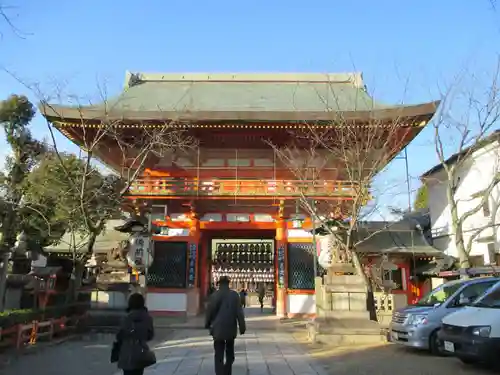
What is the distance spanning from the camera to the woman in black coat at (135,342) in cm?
509

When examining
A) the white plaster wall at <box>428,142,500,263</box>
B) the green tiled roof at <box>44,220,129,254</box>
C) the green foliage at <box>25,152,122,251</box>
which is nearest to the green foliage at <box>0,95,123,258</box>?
the green foliage at <box>25,152,122,251</box>

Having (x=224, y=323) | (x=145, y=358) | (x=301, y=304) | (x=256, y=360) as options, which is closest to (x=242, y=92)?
(x=301, y=304)

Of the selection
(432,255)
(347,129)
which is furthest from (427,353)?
(432,255)

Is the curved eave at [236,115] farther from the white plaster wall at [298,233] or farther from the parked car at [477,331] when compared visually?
the parked car at [477,331]

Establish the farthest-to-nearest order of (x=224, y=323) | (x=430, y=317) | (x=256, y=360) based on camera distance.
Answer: (x=430, y=317)
(x=256, y=360)
(x=224, y=323)

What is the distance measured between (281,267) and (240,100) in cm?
908

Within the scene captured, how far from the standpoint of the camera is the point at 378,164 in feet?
54.1

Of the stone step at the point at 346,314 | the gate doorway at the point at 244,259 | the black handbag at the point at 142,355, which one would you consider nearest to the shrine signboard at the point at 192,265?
the stone step at the point at 346,314

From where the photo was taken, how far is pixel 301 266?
64.8ft

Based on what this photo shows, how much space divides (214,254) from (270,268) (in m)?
5.48

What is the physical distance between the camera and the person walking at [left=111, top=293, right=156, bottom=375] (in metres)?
5.09

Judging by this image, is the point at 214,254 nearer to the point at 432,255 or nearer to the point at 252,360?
the point at 432,255

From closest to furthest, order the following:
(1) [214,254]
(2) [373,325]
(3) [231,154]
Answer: (2) [373,325]
(3) [231,154]
(1) [214,254]

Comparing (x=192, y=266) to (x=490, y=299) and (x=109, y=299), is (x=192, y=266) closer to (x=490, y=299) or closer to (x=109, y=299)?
(x=109, y=299)
